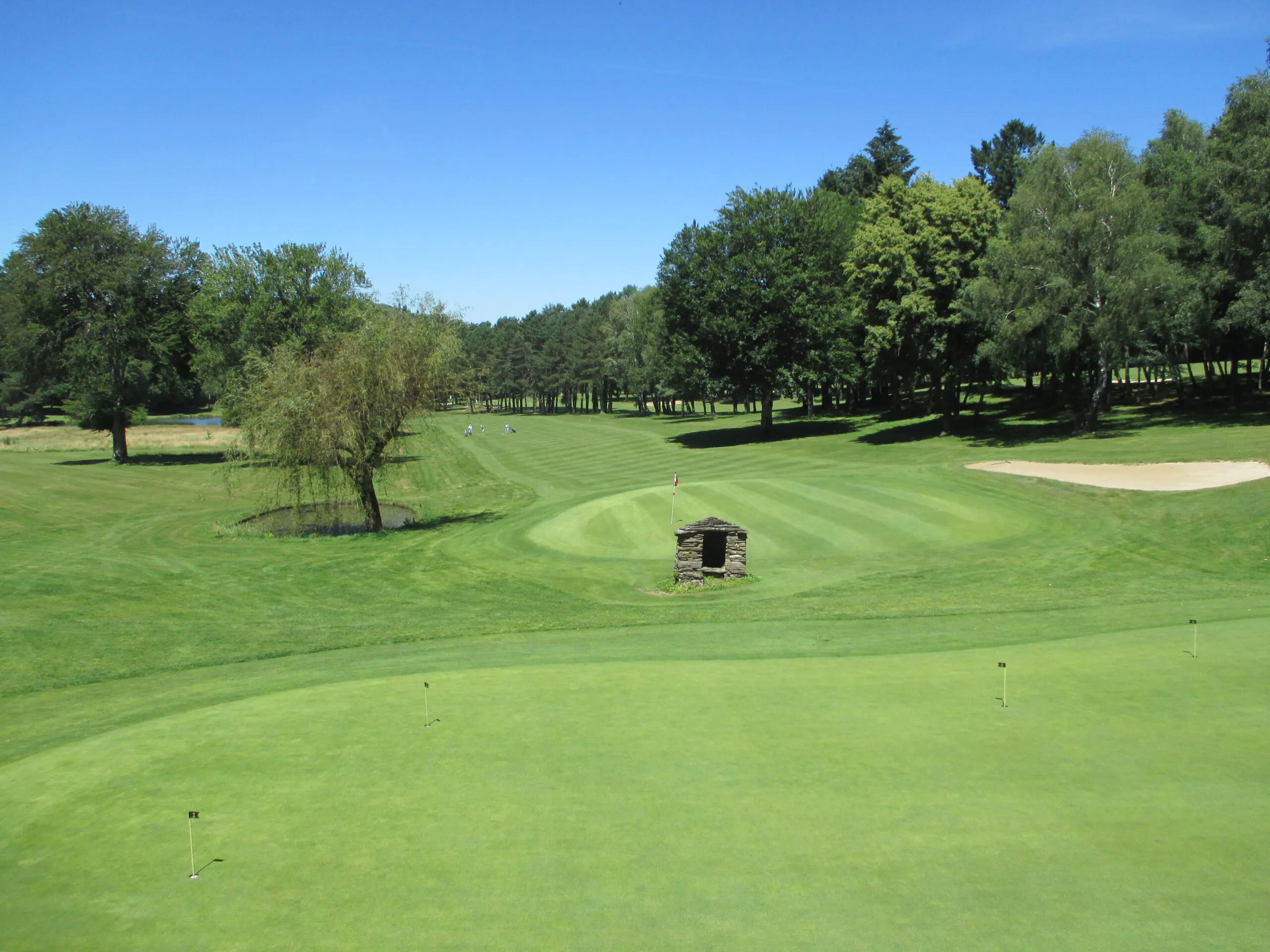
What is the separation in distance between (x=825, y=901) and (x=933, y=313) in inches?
2244

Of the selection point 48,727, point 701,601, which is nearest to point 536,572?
point 701,601

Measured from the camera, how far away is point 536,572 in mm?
28281

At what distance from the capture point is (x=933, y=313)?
193 ft

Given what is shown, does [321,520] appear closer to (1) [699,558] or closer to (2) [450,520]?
(2) [450,520]

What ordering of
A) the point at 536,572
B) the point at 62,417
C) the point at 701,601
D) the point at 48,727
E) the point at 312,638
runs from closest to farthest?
1. the point at 48,727
2. the point at 312,638
3. the point at 701,601
4. the point at 536,572
5. the point at 62,417

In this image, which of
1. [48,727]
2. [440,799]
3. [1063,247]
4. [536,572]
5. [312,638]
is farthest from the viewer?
[1063,247]

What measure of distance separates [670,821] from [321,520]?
39.8 meters

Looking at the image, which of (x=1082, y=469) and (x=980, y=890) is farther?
(x=1082, y=469)

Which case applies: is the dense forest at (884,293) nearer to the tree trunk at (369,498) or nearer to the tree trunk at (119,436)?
the tree trunk at (119,436)

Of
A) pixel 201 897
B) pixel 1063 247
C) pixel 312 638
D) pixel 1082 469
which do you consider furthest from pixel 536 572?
pixel 1063 247

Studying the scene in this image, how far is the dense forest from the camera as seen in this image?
49594 millimetres

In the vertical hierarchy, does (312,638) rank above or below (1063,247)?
below

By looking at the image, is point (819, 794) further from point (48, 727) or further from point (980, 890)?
point (48, 727)

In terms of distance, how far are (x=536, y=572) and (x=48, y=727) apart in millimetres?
16165
